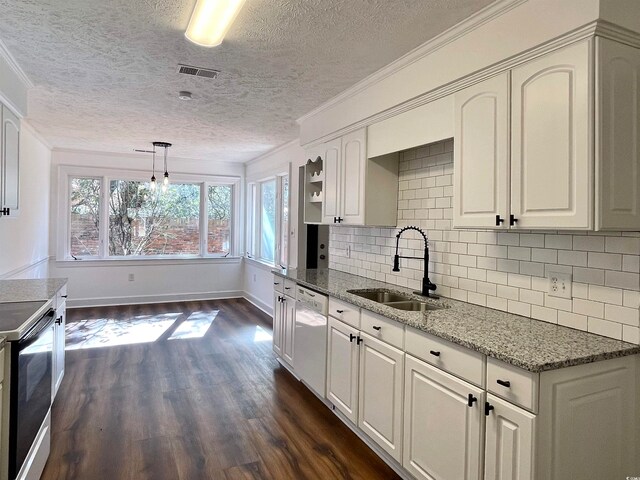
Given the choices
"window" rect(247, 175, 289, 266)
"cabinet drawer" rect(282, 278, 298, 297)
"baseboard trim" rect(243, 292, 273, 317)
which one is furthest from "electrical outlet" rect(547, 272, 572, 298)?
"baseboard trim" rect(243, 292, 273, 317)

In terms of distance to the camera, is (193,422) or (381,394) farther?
(193,422)

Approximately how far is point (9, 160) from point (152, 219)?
13.8 feet

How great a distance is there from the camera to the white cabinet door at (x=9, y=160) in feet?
8.86

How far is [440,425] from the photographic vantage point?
75.7 inches

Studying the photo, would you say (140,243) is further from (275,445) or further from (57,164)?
(275,445)

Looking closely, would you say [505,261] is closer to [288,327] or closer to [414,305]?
[414,305]

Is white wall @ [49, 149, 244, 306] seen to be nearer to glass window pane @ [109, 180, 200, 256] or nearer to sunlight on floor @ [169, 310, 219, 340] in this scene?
glass window pane @ [109, 180, 200, 256]

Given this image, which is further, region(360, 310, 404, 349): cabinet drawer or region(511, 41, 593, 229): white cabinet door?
region(360, 310, 404, 349): cabinet drawer

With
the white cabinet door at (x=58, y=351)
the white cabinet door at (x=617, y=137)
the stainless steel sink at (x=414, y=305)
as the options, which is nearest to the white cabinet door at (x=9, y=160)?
the white cabinet door at (x=58, y=351)

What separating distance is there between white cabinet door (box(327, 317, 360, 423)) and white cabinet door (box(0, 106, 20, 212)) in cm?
236

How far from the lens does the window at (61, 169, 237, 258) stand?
655 centimetres

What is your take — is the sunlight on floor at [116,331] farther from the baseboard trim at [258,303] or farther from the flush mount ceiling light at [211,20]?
the flush mount ceiling light at [211,20]

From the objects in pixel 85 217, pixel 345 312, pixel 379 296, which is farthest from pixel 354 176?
pixel 85 217

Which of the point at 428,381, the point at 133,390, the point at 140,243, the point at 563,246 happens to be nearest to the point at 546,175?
the point at 563,246
